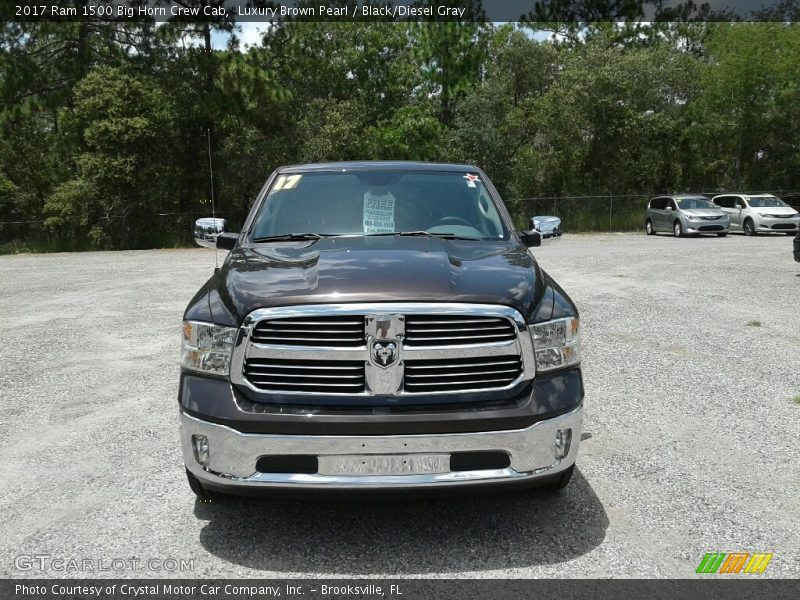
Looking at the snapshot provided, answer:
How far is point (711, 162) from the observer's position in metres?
40.8

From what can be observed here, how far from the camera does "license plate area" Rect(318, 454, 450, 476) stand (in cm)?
350

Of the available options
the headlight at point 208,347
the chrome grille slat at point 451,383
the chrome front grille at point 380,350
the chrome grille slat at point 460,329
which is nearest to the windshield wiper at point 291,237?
the headlight at point 208,347

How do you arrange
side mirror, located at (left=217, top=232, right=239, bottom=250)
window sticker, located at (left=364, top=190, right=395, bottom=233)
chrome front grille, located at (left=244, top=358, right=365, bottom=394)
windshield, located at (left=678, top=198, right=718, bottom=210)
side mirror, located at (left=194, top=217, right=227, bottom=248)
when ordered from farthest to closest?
windshield, located at (left=678, top=198, right=718, bottom=210), side mirror, located at (left=194, top=217, right=227, bottom=248), side mirror, located at (left=217, top=232, right=239, bottom=250), window sticker, located at (left=364, top=190, right=395, bottom=233), chrome front grille, located at (left=244, top=358, right=365, bottom=394)

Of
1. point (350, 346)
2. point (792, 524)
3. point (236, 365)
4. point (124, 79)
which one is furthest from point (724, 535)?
point (124, 79)

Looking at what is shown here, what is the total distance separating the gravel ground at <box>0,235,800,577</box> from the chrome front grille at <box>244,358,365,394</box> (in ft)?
2.17

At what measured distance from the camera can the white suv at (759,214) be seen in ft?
97.5

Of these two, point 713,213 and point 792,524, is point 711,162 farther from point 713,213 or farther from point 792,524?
point 792,524

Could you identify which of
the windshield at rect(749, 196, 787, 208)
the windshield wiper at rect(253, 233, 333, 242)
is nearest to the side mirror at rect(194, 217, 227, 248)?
the windshield wiper at rect(253, 233, 333, 242)

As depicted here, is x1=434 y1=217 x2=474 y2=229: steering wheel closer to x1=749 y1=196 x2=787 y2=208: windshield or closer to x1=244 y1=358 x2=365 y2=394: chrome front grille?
x1=244 y1=358 x2=365 y2=394: chrome front grille

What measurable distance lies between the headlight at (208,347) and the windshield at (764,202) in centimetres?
3053

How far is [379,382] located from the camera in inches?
141

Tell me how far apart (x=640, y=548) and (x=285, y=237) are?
272 centimetres

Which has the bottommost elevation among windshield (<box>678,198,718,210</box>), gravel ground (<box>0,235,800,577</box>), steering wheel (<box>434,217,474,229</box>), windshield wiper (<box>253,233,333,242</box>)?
gravel ground (<box>0,235,800,577</box>)

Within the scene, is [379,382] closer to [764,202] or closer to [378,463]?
[378,463]
